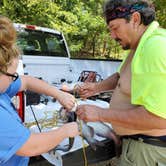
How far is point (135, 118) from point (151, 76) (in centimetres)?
25

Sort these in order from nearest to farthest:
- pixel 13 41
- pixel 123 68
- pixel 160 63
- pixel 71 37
Answer: pixel 13 41
pixel 160 63
pixel 123 68
pixel 71 37

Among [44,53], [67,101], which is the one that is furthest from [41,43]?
[67,101]

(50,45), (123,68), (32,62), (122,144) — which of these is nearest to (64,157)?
(122,144)

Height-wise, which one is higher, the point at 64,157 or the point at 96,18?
the point at 96,18

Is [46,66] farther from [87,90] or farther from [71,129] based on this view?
[71,129]

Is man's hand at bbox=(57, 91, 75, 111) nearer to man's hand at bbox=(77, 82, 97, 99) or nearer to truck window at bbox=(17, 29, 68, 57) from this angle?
man's hand at bbox=(77, 82, 97, 99)

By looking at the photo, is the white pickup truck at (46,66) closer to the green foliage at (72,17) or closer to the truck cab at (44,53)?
the truck cab at (44,53)

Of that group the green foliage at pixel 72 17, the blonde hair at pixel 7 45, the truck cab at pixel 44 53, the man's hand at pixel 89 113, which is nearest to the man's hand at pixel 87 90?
the man's hand at pixel 89 113

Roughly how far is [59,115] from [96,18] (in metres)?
8.82

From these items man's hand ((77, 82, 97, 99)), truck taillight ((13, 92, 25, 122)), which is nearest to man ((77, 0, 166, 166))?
man's hand ((77, 82, 97, 99))

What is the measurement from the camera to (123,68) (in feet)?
7.72

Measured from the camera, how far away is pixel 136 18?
207cm

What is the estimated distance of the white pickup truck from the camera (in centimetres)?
300

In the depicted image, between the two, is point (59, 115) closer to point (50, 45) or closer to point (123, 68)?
point (123, 68)
